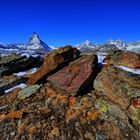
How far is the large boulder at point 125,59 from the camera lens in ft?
61.8

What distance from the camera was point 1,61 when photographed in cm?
2397

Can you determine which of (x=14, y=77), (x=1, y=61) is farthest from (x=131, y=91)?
(x=1, y=61)

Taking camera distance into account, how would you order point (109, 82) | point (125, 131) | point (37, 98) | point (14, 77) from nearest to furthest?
point (125, 131), point (109, 82), point (37, 98), point (14, 77)

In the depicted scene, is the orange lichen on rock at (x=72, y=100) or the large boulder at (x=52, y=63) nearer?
the orange lichen on rock at (x=72, y=100)

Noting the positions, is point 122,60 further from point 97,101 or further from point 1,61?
point 1,61

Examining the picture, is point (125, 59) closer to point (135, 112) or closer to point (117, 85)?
point (117, 85)

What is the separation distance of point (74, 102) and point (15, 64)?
9.31 m

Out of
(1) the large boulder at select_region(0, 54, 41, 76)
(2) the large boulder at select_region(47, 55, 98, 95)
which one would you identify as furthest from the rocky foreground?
(1) the large boulder at select_region(0, 54, 41, 76)

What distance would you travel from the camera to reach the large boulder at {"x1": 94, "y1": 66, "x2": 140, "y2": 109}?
597 inches

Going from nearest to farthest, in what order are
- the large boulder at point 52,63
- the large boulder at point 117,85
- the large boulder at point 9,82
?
the large boulder at point 117,85 < the large boulder at point 52,63 < the large boulder at point 9,82

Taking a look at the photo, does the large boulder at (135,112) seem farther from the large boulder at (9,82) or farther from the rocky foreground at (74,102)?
the large boulder at (9,82)

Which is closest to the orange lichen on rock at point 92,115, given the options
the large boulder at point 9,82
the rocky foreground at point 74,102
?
the rocky foreground at point 74,102

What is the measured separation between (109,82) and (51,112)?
391 cm

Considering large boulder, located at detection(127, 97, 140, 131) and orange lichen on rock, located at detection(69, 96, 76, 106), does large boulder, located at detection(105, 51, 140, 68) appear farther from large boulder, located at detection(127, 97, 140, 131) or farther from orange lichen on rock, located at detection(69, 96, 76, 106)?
orange lichen on rock, located at detection(69, 96, 76, 106)
